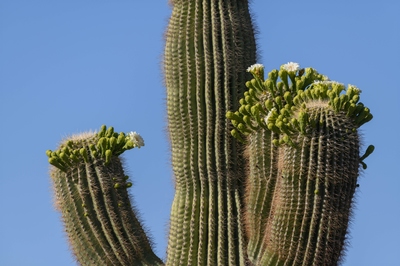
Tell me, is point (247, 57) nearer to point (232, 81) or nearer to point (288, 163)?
point (232, 81)

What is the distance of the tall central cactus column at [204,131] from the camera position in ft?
37.1

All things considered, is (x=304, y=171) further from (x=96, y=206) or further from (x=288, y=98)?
(x=96, y=206)

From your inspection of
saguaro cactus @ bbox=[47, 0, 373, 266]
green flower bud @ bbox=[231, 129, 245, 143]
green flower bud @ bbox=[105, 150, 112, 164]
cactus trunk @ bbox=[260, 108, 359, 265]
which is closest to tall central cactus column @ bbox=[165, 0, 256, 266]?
saguaro cactus @ bbox=[47, 0, 373, 266]

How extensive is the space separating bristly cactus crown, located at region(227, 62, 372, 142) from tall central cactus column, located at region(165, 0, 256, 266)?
34 centimetres

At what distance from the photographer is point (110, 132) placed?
1205 cm

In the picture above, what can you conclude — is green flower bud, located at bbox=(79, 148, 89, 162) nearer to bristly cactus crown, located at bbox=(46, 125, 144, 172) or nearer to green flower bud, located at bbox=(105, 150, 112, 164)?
bristly cactus crown, located at bbox=(46, 125, 144, 172)

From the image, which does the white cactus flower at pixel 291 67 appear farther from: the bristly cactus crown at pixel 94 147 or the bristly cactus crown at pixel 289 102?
the bristly cactus crown at pixel 94 147

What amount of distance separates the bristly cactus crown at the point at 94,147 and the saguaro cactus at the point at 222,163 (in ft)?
0.05

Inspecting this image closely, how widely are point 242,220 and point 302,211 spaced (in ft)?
4.08

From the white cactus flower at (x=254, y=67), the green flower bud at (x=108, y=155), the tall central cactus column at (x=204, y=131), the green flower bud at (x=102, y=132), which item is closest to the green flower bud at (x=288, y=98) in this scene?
the white cactus flower at (x=254, y=67)

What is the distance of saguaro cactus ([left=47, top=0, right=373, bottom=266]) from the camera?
10.3m

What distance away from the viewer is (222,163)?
37.5ft

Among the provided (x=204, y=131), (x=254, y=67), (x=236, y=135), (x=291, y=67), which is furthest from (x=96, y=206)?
(x=291, y=67)

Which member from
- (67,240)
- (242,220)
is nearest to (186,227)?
(242,220)
